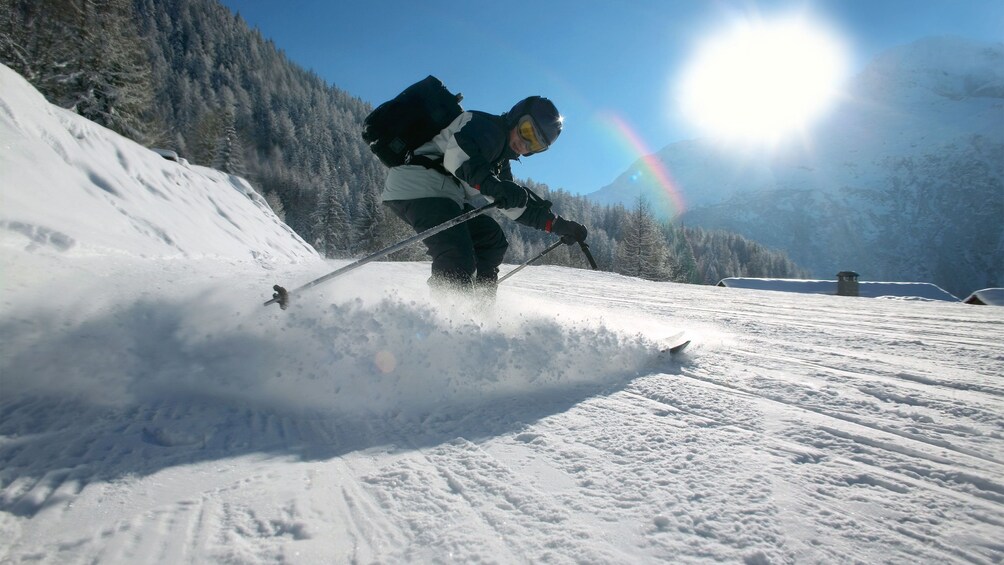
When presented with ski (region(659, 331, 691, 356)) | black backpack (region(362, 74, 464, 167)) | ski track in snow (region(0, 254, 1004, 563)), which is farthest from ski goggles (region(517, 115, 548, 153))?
ski (region(659, 331, 691, 356))

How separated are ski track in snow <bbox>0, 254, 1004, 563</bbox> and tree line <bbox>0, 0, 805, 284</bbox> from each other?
2218cm

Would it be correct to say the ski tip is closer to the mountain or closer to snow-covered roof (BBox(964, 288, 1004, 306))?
snow-covered roof (BBox(964, 288, 1004, 306))

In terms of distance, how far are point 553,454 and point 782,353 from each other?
219 centimetres

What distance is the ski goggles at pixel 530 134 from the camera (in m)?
3.65

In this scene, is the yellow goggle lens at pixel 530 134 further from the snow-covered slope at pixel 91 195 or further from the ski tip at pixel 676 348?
the snow-covered slope at pixel 91 195

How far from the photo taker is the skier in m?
3.28

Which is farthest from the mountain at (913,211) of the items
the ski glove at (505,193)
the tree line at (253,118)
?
the ski glove at (505,193)

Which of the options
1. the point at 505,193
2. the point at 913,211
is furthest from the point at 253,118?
the point at 913,211

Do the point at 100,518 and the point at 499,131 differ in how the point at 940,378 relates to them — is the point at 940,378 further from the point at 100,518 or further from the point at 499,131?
the point at 100,518

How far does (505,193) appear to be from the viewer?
3.25 metres

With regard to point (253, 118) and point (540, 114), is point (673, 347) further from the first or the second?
point (253, 118)

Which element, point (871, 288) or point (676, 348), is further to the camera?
point (871, 288)

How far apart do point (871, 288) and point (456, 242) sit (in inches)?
952

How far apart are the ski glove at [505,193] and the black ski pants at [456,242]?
1.38ft
